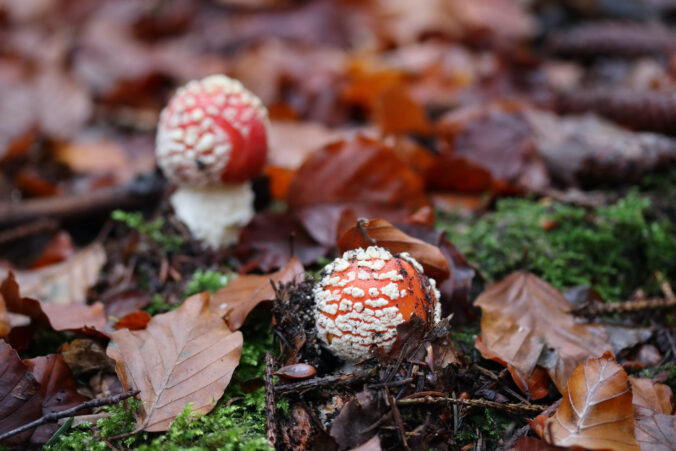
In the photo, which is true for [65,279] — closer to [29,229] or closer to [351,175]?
[29,229]

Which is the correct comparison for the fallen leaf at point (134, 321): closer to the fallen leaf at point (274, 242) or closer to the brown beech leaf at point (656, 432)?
the fallen leaf at point (274, 242)

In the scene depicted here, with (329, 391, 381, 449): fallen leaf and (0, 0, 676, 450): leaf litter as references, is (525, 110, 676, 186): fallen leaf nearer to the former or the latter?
(0, 0, 676, 450): leaf litter

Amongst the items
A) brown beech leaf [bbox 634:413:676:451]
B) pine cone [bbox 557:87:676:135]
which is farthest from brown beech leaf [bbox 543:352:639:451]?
pine cone [bbox 557:87:676:135]

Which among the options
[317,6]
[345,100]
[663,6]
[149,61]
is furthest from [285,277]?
[663,6]

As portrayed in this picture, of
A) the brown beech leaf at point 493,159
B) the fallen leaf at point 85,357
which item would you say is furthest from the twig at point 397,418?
the brown beech leaf at point 493,159

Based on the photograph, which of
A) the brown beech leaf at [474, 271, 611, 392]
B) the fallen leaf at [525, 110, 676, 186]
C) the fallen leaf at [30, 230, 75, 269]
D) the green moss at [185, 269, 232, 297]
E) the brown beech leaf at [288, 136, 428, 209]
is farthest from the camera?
the fallen leaf at [525, 110, 676, 186]

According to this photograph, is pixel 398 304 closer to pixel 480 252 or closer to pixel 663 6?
pixel 480 252

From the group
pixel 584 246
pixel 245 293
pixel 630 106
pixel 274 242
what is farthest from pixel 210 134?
pixel 630 106

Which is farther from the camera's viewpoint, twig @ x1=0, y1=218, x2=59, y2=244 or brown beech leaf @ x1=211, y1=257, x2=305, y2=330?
twig @ x1=0, y1=218, x2=59, y2=244
